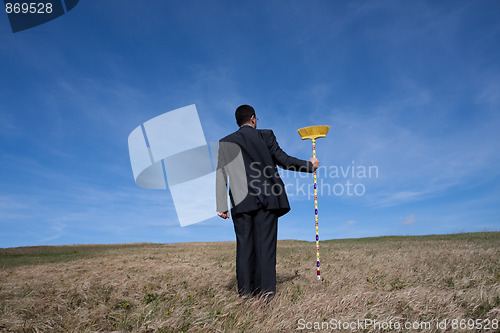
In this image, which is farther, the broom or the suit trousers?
the broom

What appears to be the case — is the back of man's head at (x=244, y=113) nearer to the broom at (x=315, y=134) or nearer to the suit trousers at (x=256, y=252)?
the suit trousers at (x=256, y=252)

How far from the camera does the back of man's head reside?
17.3ft

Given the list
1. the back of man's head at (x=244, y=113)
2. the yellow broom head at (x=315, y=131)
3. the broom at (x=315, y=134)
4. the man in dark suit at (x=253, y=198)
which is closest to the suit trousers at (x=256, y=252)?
the man in dark suit at (x=253, y=198)

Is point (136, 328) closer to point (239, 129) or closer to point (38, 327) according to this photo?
point (38, 327)

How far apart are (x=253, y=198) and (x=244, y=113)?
4.68 feet

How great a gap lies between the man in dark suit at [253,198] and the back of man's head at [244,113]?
0.13 meters

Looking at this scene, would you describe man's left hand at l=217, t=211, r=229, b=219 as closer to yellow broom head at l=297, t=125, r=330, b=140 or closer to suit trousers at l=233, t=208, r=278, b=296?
suit trousers at l=233, t=208, r=278, b=296

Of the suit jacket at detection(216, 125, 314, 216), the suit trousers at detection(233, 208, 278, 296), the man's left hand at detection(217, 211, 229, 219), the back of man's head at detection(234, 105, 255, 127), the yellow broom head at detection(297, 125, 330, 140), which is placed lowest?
the suit trousers at detection(233, 208, 278, 296)

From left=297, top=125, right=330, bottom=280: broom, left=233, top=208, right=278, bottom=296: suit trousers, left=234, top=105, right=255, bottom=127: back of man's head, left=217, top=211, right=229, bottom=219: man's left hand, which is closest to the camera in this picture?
left=233, top=208, right=278, bottom=296: suit trousers

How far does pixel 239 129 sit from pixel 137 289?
3.27m

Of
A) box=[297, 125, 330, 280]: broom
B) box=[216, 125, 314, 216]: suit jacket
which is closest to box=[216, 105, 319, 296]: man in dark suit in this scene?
box=[216, 125, 314, 216]: suit jacket

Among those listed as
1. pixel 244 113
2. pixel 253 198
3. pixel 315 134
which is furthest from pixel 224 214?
pixel 315 134

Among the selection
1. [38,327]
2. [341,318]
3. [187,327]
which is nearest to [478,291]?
[341,318]

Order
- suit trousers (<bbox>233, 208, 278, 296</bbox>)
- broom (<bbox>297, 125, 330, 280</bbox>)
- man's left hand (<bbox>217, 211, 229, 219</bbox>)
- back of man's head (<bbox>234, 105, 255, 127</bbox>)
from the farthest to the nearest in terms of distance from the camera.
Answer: broom (<bbox>297, 125, 330, 280</bbox>)
back of man's head (<bbox>234, 105, 255, 127</bbox>)
man's left hand (<bbox>217, 211, 229, 219</bbox>)
suit trousers (<bbox>233, 208, 278, 296</bbox>)
